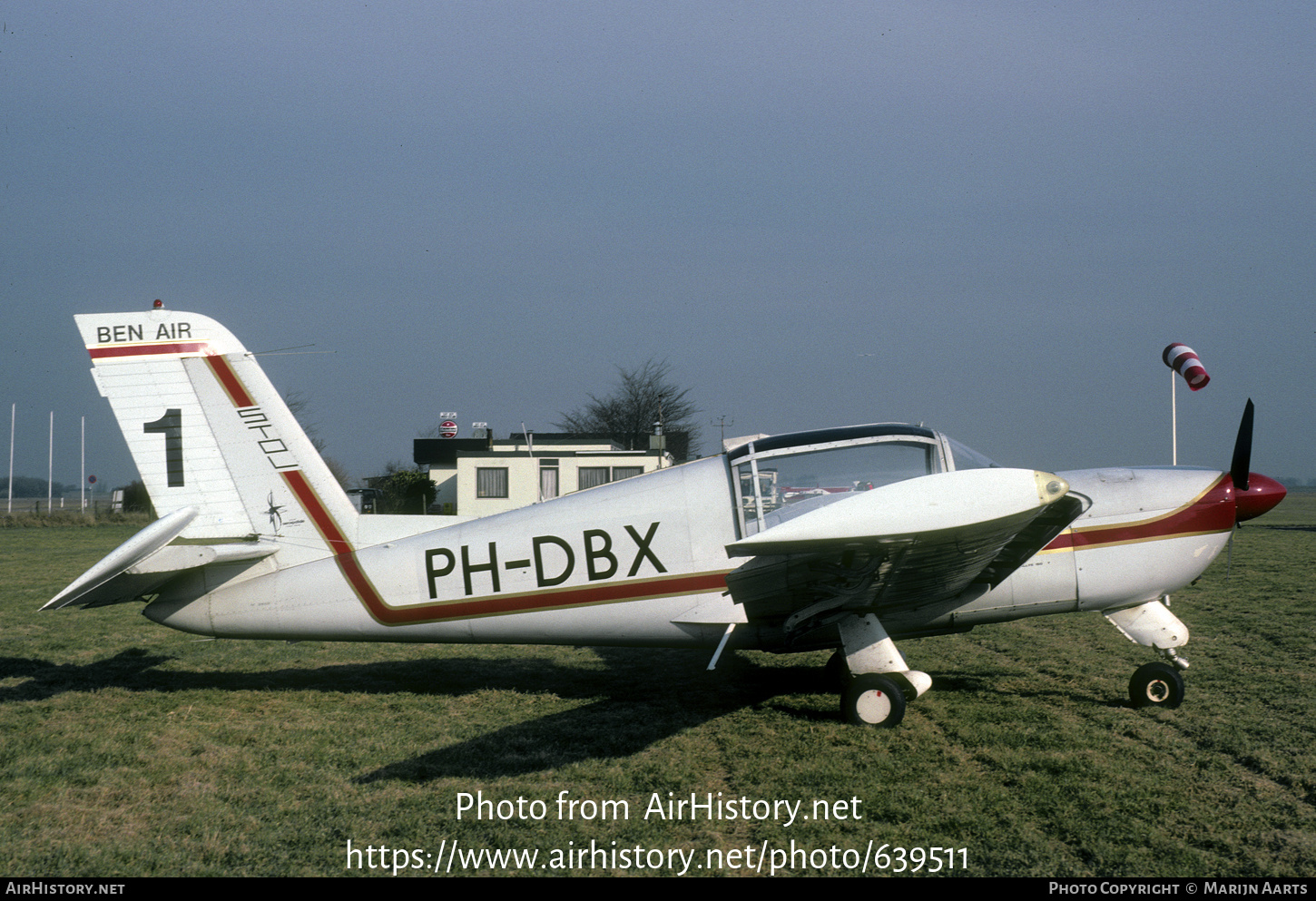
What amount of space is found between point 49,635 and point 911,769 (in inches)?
364

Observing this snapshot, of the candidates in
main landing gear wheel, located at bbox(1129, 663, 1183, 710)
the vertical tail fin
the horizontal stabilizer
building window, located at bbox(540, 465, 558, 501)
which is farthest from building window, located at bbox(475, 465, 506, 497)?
main landing gear wheel, located at bbox(1129, 663, 1183, 710)

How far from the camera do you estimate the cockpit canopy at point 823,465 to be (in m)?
5.71

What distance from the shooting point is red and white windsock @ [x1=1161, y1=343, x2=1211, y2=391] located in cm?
711

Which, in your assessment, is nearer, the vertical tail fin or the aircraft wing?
the aircraft wing

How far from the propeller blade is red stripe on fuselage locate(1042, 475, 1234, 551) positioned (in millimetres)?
232

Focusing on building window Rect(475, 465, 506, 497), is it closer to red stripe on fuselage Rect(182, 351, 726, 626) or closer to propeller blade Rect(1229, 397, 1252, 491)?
red stripe on fuselage Rect(182, 351, 726, 626)

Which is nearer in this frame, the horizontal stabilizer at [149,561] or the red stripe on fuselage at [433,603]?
the horizontal stabilizer at [149,561]

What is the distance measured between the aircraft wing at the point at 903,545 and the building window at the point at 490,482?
25.1 metres

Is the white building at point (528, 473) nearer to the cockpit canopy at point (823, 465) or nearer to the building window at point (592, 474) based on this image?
the building window at point (592, 474)

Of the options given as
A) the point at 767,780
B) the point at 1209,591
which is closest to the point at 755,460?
the point at 767,780

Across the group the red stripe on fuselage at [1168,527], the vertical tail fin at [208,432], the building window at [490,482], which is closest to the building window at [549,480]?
the building window at [490,482]

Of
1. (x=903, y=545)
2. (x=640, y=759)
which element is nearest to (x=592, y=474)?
(x=640, y=759)

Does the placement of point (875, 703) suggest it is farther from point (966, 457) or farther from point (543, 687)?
point (543, 687)

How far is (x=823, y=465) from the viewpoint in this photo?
225 inches
